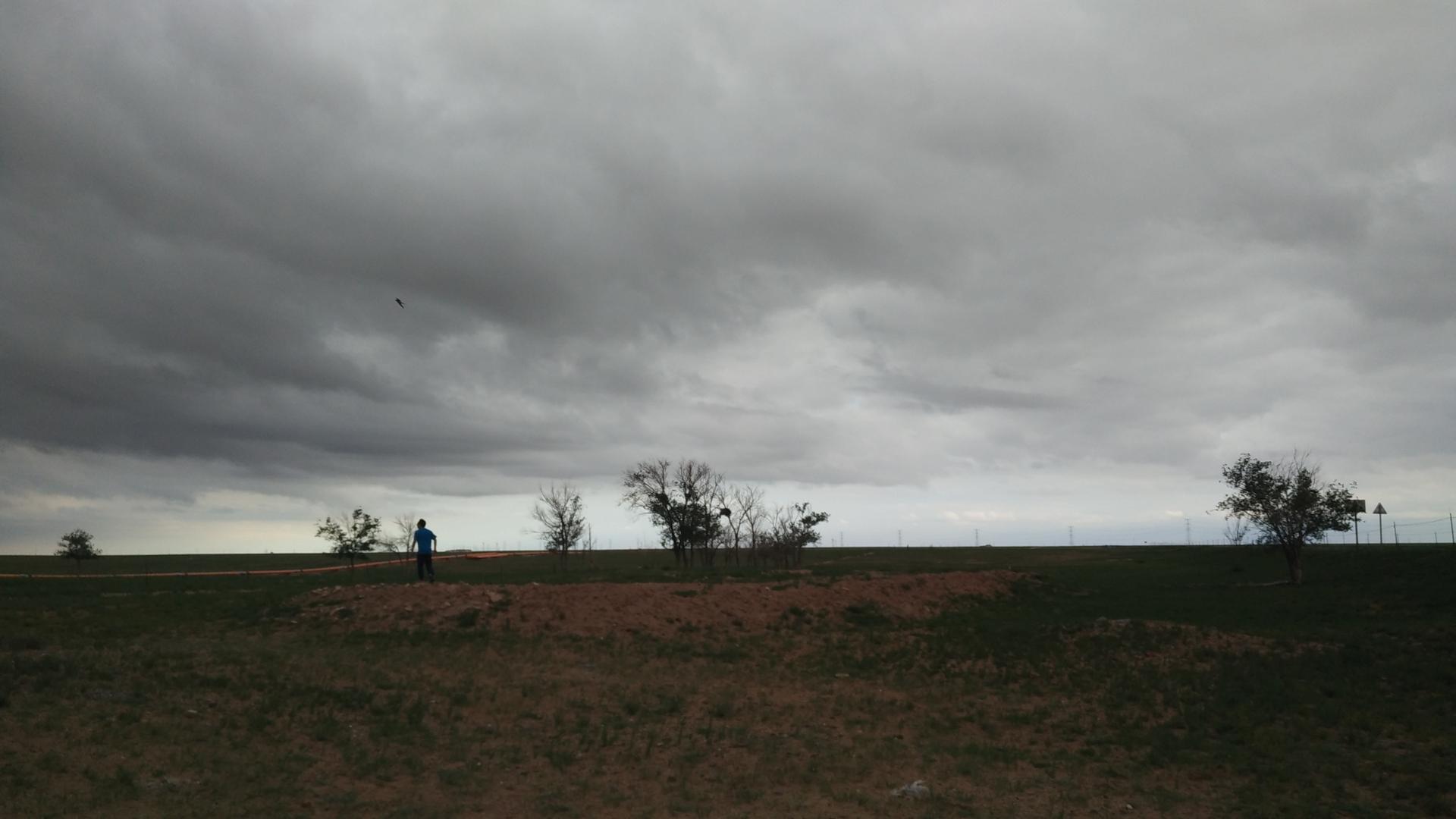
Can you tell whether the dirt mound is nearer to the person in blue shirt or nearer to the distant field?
the person in blue shirt

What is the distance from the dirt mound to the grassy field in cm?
40

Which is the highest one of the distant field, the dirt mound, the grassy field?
the dirt mound

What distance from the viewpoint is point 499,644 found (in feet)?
76.6

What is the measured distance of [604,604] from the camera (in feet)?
88.7

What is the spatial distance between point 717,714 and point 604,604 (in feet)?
31.5

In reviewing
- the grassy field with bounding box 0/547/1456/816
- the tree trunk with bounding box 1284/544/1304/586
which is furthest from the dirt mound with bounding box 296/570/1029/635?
the tree trunk with bounding box 1284/544/1304/586

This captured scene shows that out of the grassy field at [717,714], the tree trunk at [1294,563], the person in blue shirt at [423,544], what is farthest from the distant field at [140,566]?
the tree trunk at [1294,563]

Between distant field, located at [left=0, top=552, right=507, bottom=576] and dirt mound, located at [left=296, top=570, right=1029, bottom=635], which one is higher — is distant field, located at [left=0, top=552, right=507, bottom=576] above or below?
below

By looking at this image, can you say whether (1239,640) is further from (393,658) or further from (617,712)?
(393,658)

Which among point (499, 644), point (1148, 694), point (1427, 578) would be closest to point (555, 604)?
point (499, 644)

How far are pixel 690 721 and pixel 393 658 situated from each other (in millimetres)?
8771

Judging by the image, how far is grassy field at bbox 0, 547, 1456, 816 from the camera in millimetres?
13031

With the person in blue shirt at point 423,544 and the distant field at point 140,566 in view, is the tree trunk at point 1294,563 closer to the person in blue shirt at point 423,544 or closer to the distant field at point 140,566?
the person in blue shirt at point 423,544

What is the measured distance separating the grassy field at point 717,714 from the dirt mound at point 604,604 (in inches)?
15.8
